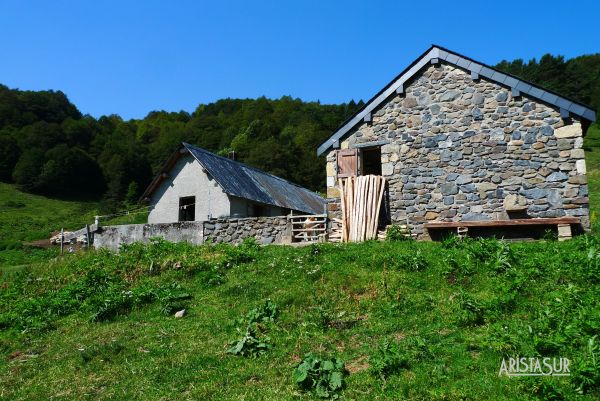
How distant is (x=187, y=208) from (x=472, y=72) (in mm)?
17226

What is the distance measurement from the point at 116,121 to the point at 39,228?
70.1 meters

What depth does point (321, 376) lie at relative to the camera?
18.6 ft

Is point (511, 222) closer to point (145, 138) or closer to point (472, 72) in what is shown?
point (472, 72)

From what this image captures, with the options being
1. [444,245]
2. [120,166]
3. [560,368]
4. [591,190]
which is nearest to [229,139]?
[120,166]

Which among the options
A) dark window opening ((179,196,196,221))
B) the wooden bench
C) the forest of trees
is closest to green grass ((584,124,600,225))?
the wooden bench

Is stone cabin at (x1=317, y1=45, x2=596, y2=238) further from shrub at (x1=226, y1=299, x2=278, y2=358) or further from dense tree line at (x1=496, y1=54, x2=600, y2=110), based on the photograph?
dense tree line at (x1=496, y1=54, x2=600, y2=110)

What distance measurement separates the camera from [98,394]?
6.28 m

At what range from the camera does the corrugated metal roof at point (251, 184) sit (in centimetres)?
2431

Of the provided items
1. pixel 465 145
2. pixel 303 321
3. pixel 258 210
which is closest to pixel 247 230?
pixel 258 210

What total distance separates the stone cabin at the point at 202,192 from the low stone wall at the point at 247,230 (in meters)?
4.74

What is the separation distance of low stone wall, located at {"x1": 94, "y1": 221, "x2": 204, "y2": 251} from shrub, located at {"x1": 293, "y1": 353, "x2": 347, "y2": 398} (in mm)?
13219

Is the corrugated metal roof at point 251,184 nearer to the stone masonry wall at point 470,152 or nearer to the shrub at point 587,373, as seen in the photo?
the stone masonry wall at point 470,152

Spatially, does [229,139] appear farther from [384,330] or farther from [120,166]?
[384,330]

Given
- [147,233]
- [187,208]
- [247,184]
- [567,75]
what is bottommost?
[147,233]
